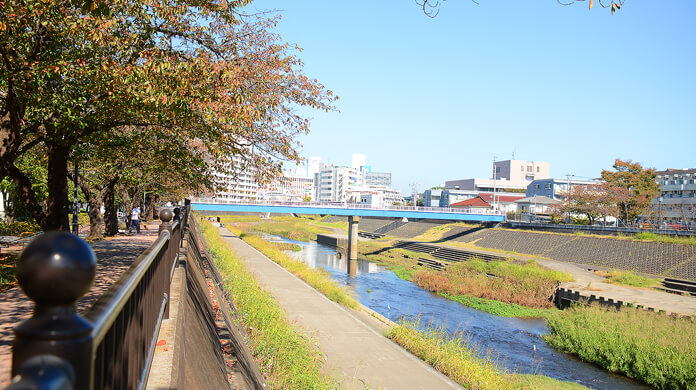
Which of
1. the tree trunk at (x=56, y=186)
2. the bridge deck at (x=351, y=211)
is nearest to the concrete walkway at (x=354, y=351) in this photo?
the tree trunk at (x=56, y=186)

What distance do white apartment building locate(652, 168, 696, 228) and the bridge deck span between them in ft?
71.7

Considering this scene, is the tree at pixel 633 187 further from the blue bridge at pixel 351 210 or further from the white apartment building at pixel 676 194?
the blue bridge at pixel 351 210

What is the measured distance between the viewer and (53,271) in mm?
1239

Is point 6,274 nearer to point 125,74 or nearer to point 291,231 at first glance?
point 125,74

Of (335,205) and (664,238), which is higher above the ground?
(335,205)

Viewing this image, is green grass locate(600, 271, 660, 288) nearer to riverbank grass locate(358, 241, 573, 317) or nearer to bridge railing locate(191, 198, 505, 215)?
riverbank grass locate(358, 241, 573, 317)

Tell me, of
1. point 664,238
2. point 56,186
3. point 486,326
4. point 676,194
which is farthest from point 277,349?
point 676,194

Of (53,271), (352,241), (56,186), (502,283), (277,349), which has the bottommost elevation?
(502,283)

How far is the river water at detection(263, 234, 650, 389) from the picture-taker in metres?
16.5

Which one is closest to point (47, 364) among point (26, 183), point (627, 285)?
point (26, 183)

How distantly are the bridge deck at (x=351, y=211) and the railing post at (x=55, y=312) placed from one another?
48879 mm

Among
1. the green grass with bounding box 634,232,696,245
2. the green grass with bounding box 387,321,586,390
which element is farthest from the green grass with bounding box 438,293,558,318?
the green grass with bounding box 634,232,696,245

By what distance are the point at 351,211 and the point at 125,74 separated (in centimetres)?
4762

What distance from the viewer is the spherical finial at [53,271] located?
4.02 feet
